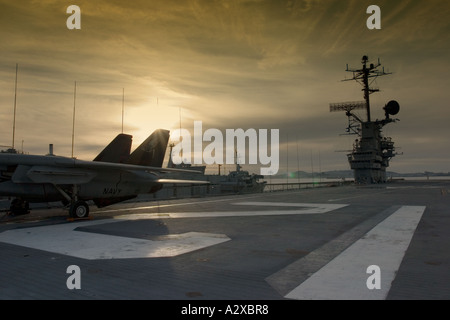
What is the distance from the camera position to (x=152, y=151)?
1995cm

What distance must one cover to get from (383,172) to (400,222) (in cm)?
6851

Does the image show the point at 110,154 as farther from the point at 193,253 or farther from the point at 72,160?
the point at 193,253

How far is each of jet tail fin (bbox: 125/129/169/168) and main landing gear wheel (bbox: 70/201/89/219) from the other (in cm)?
511

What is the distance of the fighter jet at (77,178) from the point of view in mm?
13484

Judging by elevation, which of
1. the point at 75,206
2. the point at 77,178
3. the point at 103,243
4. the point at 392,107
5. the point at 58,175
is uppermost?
the point at 392,107

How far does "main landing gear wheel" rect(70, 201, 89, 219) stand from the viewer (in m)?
14.4

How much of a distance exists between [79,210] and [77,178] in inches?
62.1

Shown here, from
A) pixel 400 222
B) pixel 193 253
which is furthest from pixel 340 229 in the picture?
pixel 193 253

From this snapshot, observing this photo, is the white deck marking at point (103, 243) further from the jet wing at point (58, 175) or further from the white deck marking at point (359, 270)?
the white deck marking at point (359, 270)

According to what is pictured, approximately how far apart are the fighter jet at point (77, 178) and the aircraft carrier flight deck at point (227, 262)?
2535mm

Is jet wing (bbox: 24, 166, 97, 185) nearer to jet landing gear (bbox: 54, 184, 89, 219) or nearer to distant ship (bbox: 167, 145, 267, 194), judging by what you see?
jet landing gear (bbox: 54, 184, 89, 219)

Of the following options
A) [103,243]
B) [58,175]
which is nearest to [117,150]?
[58,175]

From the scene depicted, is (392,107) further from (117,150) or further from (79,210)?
(79,210)
